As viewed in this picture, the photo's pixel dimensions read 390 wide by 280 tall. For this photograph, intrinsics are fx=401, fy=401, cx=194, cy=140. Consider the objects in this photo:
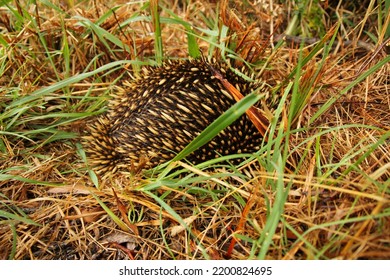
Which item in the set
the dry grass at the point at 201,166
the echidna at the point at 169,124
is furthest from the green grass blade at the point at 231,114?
the echidna at the point at 169,124

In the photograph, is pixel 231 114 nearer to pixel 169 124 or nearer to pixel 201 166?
pixel 201 166

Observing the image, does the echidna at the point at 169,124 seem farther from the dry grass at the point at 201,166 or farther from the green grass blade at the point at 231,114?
the green grass blade at the point at 231,114

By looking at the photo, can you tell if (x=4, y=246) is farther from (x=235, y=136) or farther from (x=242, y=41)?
(x=242, y=41)

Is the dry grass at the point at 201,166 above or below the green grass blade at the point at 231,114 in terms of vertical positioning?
below

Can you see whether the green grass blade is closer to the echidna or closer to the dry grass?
the dry grass

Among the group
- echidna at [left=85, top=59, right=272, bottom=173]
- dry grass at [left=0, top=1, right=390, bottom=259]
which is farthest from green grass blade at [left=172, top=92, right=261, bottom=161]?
echidna at [left=85, top=59, right=272, bottom=173]

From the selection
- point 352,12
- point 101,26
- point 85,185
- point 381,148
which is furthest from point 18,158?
point 352,12
